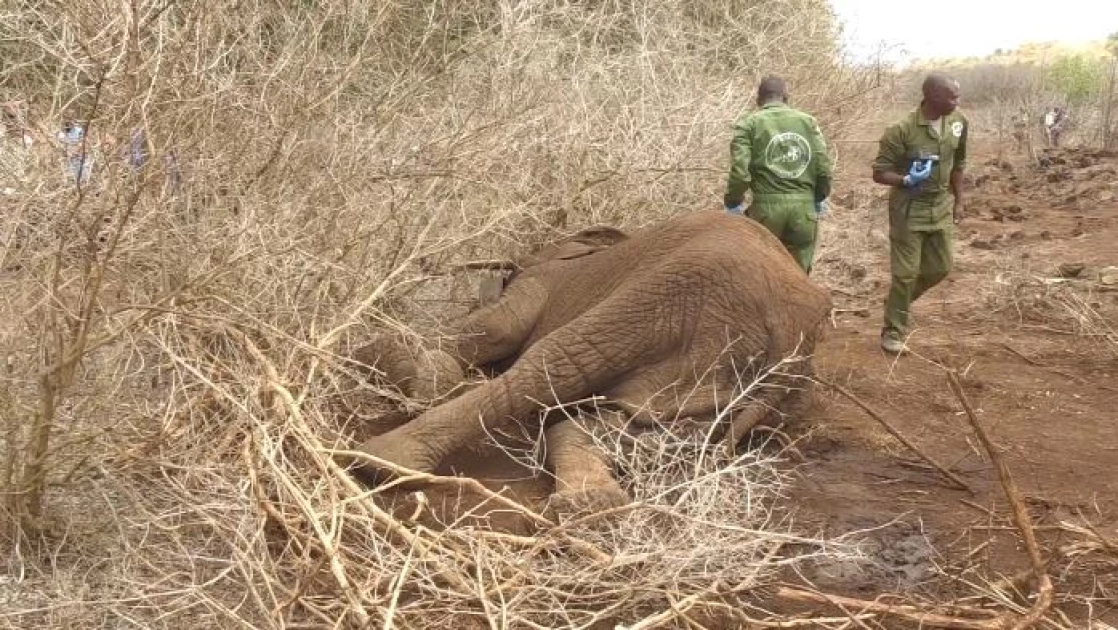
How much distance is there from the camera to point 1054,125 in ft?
61.7

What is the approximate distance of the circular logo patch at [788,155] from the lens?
613 centimetres

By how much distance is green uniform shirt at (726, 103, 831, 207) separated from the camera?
20.1 ft

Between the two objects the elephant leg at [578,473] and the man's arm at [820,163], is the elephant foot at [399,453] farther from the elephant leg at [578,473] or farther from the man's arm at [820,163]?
the man's arm at [820,163]

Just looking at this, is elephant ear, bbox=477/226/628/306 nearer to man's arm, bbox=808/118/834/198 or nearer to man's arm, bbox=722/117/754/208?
man's arm, bbox=722/117/754/208

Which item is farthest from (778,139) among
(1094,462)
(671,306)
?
(1094,462)

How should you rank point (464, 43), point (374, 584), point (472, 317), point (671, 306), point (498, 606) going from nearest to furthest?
point (374, 584) < point (498, 606) < point (671, 306) < point (472, 317) < point (464, 43)

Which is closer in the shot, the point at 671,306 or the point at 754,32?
the point at 671,306

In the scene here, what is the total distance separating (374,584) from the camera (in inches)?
119

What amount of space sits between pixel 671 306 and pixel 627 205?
2.25 meters

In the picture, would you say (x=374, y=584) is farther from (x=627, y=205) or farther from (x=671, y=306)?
(x=627, y=205)

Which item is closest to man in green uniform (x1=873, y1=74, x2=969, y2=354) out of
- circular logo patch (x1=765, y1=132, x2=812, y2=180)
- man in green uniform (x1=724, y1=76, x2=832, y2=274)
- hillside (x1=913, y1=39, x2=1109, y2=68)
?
man in green uniform (x1=724, y1=76, x2=832, y2=274)

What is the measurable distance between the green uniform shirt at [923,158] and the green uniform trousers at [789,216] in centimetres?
65

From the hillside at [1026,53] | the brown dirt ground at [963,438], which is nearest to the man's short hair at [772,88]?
the brown dirt ground at [963,438]

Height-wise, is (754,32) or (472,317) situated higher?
(754,32)
